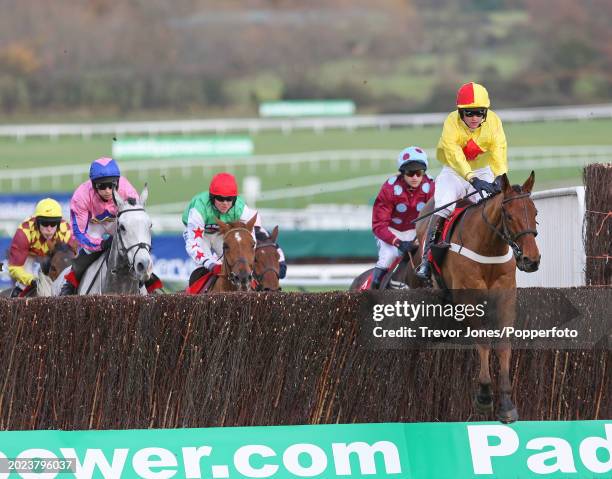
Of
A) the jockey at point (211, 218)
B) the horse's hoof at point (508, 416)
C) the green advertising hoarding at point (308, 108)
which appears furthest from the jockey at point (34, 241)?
the green advertising hoarding at point (308, 108)

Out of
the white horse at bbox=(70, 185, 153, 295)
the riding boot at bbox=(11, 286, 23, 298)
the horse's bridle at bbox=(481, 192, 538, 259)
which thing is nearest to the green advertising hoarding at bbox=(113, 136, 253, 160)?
the riding boot at bbox=(11, 286, 23, 298)

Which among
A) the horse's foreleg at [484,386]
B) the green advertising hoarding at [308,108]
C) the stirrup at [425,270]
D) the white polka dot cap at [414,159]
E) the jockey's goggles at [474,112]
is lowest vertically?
the horse's foreleg at [484,386]

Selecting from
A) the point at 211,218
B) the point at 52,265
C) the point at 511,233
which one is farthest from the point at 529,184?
the point at 52,265

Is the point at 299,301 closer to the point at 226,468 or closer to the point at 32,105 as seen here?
the point at 226,468

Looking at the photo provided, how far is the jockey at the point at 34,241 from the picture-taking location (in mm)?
11570

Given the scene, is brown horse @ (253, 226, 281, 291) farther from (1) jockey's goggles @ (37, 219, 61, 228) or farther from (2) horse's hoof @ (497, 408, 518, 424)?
(2) horse's hoof @ (497, 408, 518, 424)

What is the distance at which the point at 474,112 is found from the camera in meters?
8.54

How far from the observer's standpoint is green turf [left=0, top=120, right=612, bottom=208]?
35312 mm

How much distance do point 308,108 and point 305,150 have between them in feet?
19.1

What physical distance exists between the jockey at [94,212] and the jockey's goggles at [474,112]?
2518 mm

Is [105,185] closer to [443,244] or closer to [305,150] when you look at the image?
[443,244]

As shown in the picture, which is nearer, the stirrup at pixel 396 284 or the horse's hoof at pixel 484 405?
the horse's hoof at pixel 484 405

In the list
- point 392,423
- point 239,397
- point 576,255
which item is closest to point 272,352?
point 239,397

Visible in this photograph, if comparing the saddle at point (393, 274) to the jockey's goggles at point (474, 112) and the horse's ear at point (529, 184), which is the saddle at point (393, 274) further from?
the horse's ear at point (529, 184)
